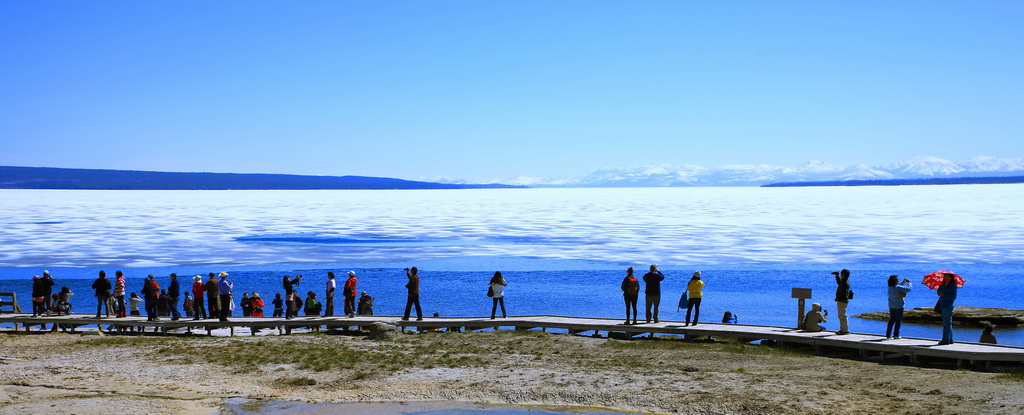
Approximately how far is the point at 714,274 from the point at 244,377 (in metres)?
29.8

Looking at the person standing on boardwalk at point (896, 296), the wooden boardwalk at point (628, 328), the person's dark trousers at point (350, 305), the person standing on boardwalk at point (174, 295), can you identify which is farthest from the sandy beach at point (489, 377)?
the person's dark trousers at point (350, 305)

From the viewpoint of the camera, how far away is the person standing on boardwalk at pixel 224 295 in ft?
70.4

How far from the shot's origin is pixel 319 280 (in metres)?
40.6

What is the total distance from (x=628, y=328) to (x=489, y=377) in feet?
16.4

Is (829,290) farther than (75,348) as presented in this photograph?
Yes

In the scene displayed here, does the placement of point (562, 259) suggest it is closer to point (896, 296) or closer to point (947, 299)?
point (896, 296)

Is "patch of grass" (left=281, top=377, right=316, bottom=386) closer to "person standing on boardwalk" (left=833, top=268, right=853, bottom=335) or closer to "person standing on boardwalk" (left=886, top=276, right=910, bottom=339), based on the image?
"person standing on boardwalk" (left=833, top=268, right=853, bottom=335)

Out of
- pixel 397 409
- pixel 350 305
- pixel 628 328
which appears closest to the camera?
pixel 397 409

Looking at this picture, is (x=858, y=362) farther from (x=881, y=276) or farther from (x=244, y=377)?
(x=881, y=276)

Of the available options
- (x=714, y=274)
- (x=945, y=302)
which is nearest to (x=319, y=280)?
(x=714, y=274)

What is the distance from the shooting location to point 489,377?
16062mm

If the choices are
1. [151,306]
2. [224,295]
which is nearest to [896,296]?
[224,295]

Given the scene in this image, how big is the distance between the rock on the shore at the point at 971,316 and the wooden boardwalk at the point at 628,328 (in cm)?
1164

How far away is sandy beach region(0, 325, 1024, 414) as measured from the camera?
1389 centimetres
